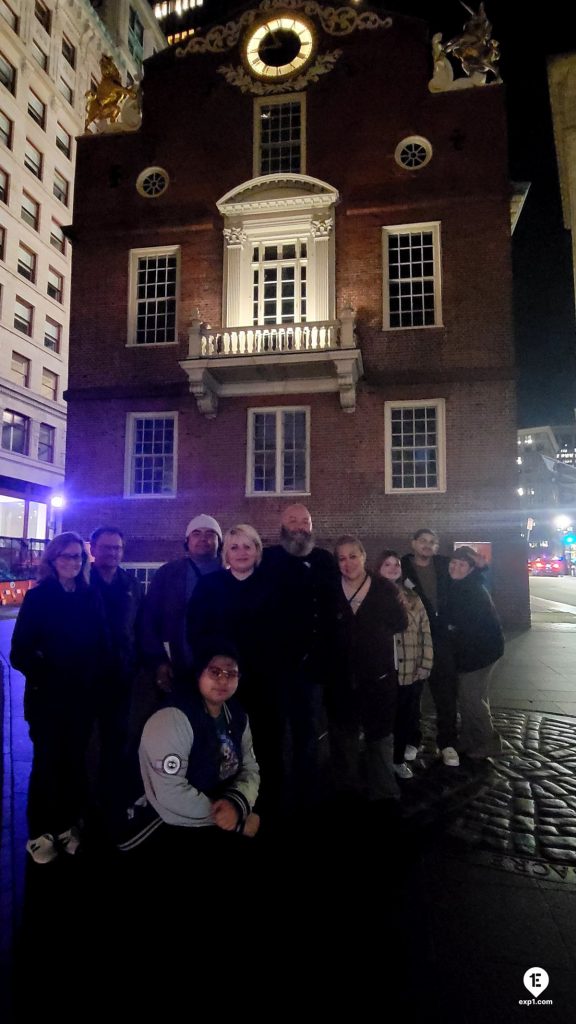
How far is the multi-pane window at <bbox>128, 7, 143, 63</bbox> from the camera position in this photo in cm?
4155

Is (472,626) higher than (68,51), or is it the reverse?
(68,51)

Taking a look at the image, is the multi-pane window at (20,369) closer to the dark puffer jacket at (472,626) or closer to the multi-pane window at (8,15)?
the multi-pane window at (8,15)

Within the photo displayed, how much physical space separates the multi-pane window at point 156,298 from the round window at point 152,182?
189cm

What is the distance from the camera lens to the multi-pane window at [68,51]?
35.8 m

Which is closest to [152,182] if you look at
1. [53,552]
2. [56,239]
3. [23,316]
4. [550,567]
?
[53,552]

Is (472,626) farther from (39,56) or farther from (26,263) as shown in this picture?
(39,56)

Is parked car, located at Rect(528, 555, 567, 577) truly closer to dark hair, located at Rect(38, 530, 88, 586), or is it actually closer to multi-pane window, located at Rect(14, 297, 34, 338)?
multi-pane window, located at Rect(14, 297, 34, 338)

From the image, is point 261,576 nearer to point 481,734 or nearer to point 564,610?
point 481,734

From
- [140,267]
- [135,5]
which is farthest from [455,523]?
[135,5]

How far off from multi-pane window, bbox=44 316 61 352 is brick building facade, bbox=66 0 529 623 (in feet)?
62.5

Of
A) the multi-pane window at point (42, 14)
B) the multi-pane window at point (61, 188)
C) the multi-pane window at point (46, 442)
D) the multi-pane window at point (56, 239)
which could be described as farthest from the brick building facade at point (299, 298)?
the multi-pane window at point (42, 14)

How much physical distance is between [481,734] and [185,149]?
1805cm

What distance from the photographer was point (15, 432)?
32.8 meters
